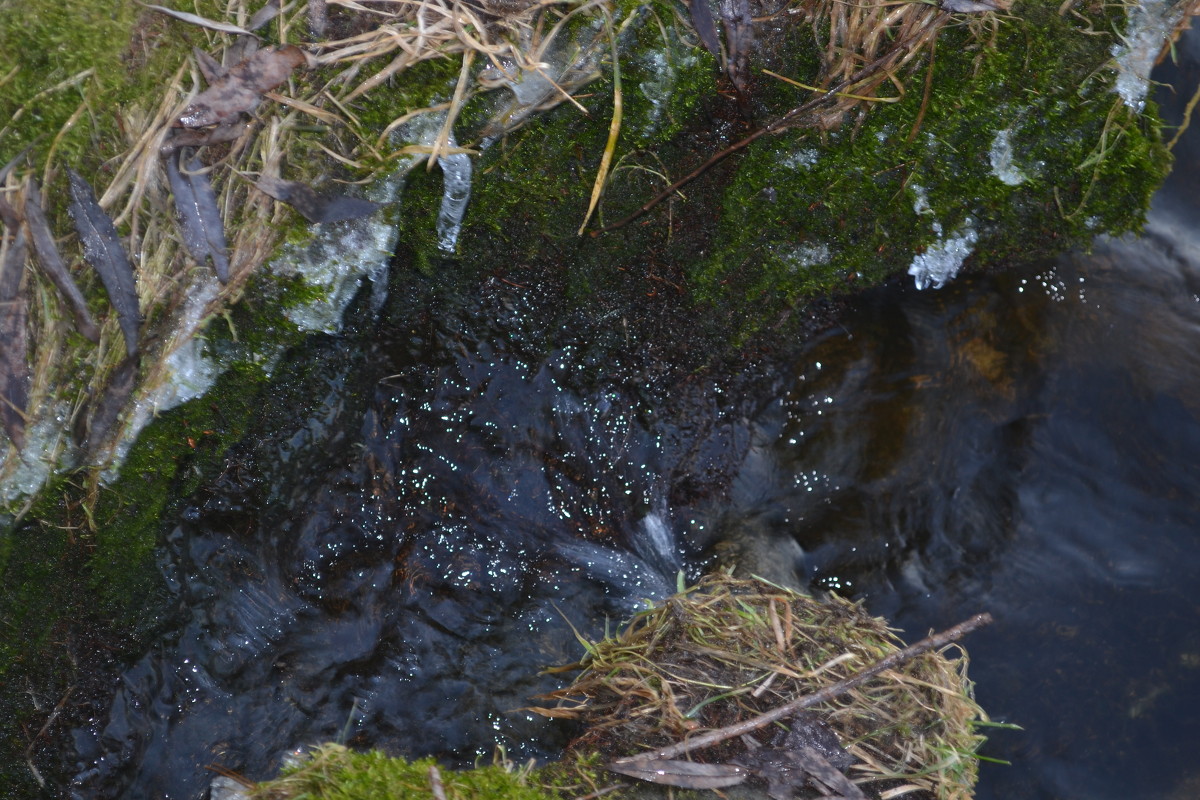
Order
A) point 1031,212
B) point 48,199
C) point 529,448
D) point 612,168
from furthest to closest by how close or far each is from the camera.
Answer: point 529,448
point 1031,212
point 612,168
point 48,199

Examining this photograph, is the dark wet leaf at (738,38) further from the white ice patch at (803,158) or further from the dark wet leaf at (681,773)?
the dark wet leaf at (681,773)

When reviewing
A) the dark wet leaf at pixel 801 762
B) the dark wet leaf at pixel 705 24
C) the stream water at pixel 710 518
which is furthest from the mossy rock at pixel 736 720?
the dark wet leaf at pixel 705 24

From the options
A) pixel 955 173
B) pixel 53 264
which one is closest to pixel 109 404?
pixel 53 264

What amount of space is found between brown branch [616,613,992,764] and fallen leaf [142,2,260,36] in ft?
8.76

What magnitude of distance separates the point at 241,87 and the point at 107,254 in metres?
0.72

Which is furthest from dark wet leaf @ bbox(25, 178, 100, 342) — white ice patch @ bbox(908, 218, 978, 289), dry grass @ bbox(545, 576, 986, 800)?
white ice patch @ bbox(908, 218, 978, 289)

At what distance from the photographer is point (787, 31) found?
282cm

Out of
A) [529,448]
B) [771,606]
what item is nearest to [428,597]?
[529,448]

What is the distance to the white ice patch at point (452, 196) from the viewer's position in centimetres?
281

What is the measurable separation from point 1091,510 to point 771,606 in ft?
7.63

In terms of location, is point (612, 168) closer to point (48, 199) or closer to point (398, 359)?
point (398, 359)

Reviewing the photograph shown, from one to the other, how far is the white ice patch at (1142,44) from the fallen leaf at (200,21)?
10.7 feet

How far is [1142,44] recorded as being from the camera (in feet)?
9.72

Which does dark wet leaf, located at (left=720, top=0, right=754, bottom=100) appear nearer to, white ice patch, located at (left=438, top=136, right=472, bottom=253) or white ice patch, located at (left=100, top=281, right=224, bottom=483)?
white ice patch, located at (left=438, top=136, right=472, bottom=253)
